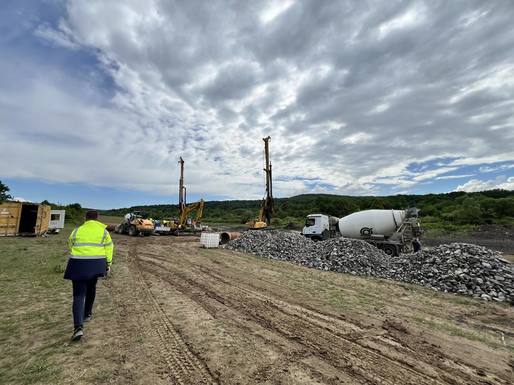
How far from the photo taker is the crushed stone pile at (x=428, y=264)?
948cm

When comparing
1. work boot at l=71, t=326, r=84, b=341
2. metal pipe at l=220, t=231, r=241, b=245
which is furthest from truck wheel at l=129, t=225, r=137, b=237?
work boot at l=71, t=326, r=84, b=341

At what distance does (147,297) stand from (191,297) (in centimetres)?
108

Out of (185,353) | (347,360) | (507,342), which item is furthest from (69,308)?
(507,342)

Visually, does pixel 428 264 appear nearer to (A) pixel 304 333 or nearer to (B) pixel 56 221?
(A) pixel 304 333

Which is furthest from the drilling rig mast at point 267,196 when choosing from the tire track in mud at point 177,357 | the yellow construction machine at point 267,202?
the tire track in mud at point 177,357

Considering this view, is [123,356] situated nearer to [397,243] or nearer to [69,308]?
[69,308]

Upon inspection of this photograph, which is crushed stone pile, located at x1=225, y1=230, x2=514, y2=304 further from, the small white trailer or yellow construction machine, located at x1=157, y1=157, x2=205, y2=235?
the small white trailer

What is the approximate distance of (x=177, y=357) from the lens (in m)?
4.15

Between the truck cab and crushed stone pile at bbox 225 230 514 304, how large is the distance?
12.9 ft

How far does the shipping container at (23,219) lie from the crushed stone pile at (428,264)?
17.8 meters

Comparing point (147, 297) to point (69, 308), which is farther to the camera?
point (147, 297)

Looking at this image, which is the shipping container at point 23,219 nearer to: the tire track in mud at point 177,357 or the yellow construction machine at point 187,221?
the yellow construction machine at point 187,221

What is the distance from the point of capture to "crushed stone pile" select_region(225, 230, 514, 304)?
31.1 feet

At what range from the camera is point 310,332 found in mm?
5289
